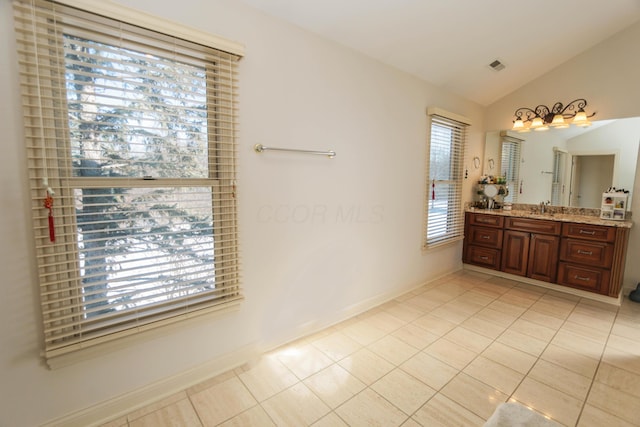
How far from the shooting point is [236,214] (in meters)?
1.93

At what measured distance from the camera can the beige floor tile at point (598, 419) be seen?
159cm

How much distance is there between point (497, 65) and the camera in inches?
129

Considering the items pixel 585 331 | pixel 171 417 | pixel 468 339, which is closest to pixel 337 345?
pixel 468 339

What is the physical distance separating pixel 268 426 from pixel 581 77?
463cm

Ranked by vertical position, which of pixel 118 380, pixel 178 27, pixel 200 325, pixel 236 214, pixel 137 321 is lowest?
pixel 118 380

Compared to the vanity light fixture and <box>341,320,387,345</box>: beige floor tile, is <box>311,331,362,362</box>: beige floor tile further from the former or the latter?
the vanity light fixture

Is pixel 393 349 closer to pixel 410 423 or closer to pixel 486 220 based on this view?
pixel 410 423

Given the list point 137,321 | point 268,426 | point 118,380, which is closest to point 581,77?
point 268,426

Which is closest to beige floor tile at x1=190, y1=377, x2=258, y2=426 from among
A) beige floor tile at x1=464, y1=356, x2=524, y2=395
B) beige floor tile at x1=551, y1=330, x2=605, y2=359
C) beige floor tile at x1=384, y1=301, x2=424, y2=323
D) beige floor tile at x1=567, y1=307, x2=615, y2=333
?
beige floor tile at x1=464, y1=356, x2=524, y2=395

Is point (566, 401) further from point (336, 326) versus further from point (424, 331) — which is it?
point (336, 326)

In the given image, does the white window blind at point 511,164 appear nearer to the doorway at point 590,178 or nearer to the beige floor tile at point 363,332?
the doorway at point 590,178

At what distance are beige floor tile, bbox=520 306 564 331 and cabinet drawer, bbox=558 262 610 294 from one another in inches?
29.9

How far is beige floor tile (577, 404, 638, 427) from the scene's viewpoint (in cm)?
159

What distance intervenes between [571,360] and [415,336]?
3.49ft
